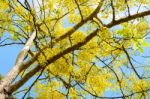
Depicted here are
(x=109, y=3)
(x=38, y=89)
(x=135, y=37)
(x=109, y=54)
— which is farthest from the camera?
(x=38, y=89)

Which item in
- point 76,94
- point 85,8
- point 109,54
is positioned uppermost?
point 85,8

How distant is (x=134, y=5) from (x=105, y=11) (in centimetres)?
53

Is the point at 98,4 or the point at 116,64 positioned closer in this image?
the point at 98,4

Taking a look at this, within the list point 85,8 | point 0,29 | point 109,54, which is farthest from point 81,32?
point 0,29

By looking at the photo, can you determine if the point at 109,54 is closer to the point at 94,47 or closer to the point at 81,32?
the point at 94,47

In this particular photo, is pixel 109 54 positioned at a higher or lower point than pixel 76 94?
higher

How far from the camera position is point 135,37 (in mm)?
6707

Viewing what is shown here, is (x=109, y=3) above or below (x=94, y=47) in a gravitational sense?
above

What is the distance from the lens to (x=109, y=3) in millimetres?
7176

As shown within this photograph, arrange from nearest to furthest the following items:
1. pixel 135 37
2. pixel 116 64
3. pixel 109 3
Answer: pixel 135 37, pixel 109 3, pixel 116 64

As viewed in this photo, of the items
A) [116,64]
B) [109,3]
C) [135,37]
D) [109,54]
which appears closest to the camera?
[135,37]

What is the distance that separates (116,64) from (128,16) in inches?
64.3

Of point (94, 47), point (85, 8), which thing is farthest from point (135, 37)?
point (85, 8)

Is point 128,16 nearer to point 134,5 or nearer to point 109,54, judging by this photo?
point 134,5
